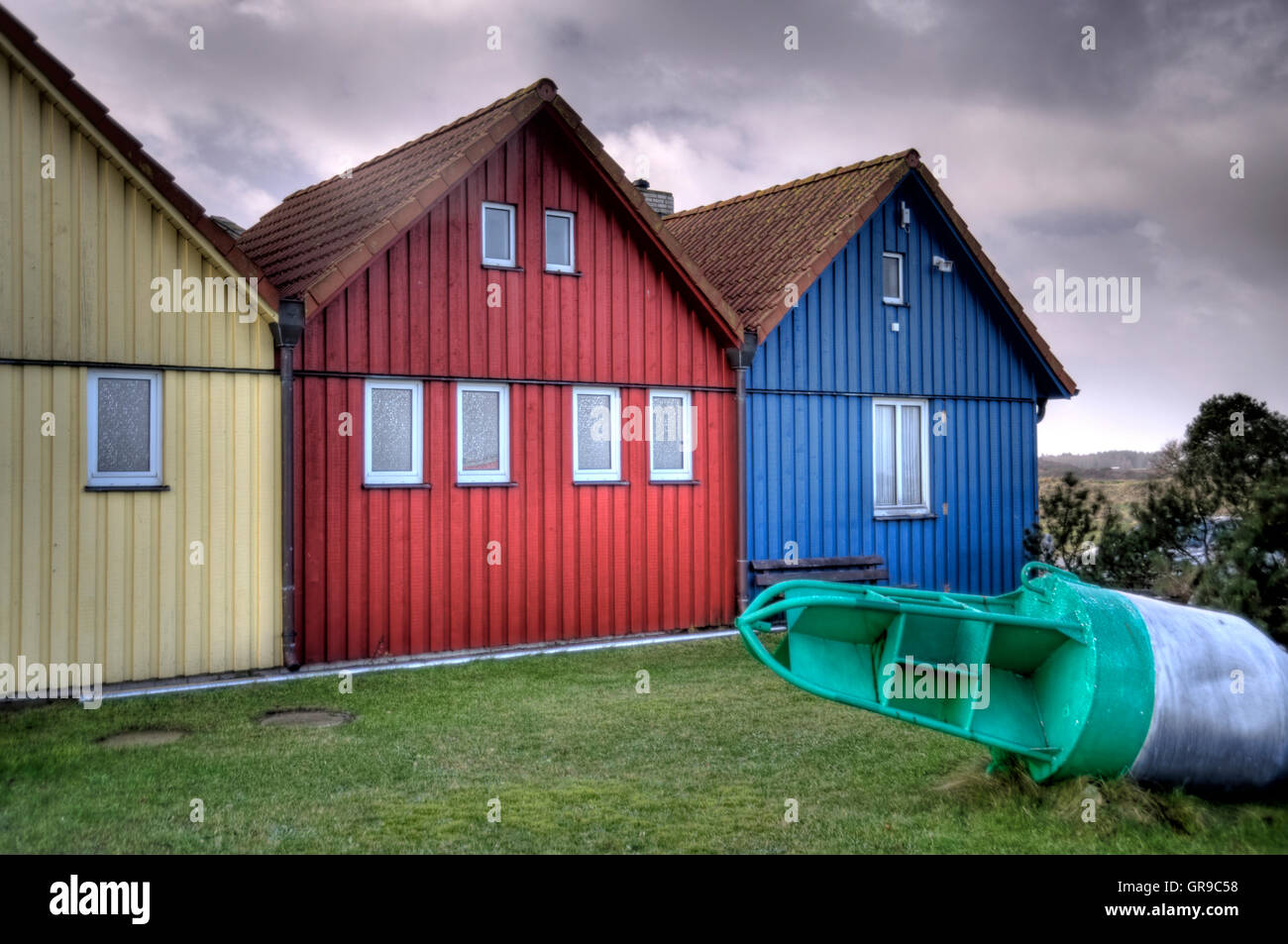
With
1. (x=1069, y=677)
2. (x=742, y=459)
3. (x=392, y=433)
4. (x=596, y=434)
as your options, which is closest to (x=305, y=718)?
(x=392, y=433)

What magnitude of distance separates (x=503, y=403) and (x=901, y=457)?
6851 millimetres

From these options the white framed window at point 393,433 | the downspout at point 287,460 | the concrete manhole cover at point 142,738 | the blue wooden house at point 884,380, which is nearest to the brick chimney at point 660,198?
the blue wooden house at point 884,380

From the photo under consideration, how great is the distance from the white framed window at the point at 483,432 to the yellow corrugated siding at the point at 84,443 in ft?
7.21

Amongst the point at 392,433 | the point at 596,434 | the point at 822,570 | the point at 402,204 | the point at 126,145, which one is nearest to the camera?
the point at 126,145

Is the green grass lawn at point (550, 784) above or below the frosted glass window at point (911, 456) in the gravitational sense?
below

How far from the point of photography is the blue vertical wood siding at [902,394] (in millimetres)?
16453

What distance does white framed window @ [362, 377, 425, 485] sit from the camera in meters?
13.0

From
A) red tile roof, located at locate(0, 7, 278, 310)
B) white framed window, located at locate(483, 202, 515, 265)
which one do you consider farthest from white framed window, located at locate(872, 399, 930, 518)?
red tile roof, located at locate(0, 7, 278, 310)

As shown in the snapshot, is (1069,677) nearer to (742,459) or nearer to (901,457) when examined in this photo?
(742,459)

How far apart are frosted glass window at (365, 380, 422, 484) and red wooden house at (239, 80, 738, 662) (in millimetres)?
22

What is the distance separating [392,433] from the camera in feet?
43.2

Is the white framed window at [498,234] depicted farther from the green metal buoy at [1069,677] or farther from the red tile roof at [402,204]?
the green metal buoy at [1069,677]

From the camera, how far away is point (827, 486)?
1691 cm

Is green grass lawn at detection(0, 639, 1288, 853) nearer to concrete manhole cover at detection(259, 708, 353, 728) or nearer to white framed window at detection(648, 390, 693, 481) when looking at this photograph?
concrete manhole cover at detection(259, 708, 353, 728)
